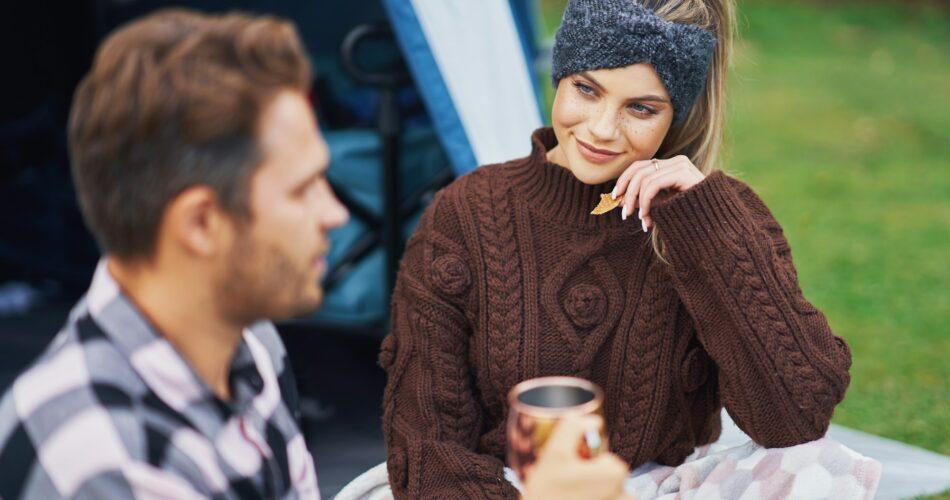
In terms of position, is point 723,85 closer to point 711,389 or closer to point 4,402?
point 711,389

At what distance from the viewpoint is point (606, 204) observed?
2.32m

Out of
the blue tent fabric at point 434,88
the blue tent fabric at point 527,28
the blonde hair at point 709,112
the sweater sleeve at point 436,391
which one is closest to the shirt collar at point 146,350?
the sweater sleeve at point 436,391

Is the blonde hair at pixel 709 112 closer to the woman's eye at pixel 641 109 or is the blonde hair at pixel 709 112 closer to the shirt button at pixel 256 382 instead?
the woman's eye at pixel 641 109

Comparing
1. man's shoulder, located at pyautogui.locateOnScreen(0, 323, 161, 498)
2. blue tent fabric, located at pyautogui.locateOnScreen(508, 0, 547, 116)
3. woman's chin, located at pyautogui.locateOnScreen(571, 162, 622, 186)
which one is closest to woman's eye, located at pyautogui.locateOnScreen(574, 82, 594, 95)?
woman's chin, located at pyautogui.locateOnScreen(571, 162, 622, 186)

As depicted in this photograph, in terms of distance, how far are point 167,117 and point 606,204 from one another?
1.13m

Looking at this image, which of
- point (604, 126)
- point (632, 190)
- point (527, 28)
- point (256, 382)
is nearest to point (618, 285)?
point (632, 190)

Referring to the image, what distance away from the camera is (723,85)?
2410mm

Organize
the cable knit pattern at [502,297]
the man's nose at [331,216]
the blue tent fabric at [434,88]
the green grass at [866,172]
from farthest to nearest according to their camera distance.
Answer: the green grass at [866,172]
the blue tent fabric at [434,88]
the cable knit pattern at [502,297]
the man's nose at [331,216]

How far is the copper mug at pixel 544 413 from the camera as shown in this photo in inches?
52.7

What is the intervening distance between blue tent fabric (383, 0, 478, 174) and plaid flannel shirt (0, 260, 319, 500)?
1.85 meters

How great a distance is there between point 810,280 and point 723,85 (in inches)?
136

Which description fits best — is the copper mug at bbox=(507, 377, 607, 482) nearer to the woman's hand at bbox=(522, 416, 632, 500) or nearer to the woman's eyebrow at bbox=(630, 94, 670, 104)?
the woman's hand at bbox=(522, 416, 632, 500)

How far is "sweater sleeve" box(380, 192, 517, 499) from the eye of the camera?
7.42 feet

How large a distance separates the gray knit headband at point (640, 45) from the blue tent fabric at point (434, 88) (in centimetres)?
106
